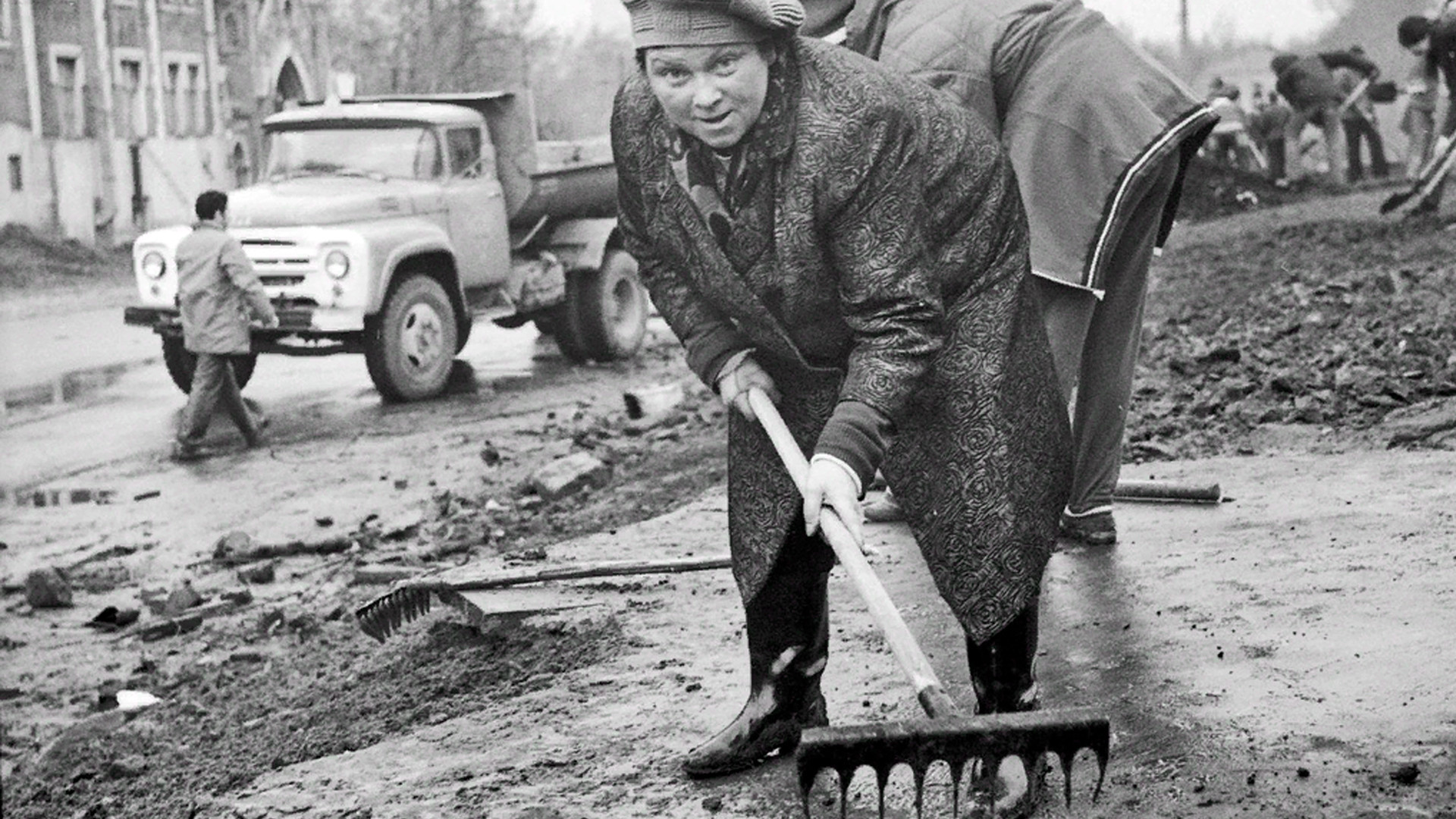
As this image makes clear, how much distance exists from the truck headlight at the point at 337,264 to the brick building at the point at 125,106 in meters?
16.9

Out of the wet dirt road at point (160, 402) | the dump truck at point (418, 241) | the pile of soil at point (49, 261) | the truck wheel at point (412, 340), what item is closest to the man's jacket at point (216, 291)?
the wet dirt road at point (160, 402)

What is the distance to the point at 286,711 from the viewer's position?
564cm

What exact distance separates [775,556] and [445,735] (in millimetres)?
1196

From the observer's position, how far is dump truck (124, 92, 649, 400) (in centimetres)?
1250

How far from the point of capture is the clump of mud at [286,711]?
489 cm

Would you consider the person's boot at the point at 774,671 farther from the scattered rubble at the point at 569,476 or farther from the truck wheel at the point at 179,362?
the truck wheel at the point at 179,362

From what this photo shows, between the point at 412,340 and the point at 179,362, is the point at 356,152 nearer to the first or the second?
the point at 412,340

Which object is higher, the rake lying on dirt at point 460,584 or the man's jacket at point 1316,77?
the man's jacket at point 1316,77

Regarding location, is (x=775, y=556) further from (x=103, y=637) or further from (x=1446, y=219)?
(x=1446, y=219)

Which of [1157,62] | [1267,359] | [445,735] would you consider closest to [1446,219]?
[1267,359]

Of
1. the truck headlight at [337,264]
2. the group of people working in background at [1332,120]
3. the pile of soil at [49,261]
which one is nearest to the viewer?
the truck headlight at [337,264]

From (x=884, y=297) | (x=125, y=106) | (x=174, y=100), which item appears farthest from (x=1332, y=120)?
(x=884, y=297)

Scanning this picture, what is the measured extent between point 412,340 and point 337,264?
0.78m

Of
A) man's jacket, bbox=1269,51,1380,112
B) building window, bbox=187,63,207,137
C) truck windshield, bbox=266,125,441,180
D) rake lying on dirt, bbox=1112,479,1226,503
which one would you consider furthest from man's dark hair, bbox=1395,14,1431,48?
building window, bbox=187,63,207,137
